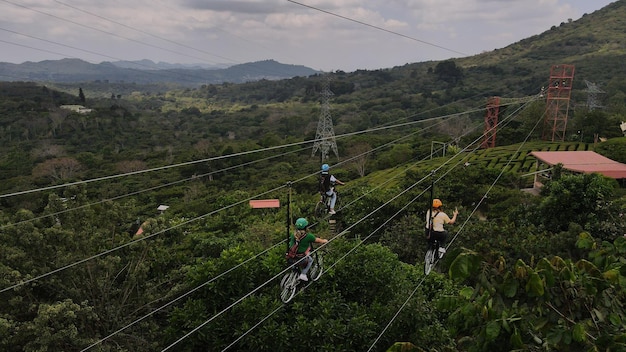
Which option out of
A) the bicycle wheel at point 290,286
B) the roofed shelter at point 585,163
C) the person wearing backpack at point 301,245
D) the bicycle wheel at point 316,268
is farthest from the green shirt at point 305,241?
the roofed shelter at point 585,163

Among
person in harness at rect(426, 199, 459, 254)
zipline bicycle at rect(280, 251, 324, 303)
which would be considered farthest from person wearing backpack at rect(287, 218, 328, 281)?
person in harness at rect(426, 199, 459, 254)

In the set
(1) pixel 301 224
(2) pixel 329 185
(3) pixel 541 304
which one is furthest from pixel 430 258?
(3) pixel 541 304

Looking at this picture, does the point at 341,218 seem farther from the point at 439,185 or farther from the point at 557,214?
the point at 557,214

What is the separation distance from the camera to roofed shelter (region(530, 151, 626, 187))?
1180 inches

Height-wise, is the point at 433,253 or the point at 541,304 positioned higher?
the point at 541,304

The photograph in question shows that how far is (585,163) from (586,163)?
0.27 feet

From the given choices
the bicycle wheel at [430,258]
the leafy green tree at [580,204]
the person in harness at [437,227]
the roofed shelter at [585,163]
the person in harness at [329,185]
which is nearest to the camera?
the person in harness at [437,227]

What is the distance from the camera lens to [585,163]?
103 ft

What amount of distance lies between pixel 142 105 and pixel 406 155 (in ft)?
416

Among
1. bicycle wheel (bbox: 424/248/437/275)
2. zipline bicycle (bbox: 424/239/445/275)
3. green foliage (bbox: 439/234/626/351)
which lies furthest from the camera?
bicycle wheel (bbox: 424/248/437/275)

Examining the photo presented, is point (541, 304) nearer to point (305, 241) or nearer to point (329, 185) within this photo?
point (305, 241)

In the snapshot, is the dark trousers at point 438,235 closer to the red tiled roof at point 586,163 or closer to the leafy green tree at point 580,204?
the leafy green tree at point 580,204

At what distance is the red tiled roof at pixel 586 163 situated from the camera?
30.0 metres

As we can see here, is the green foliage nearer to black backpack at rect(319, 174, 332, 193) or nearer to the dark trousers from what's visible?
the dark trousers
